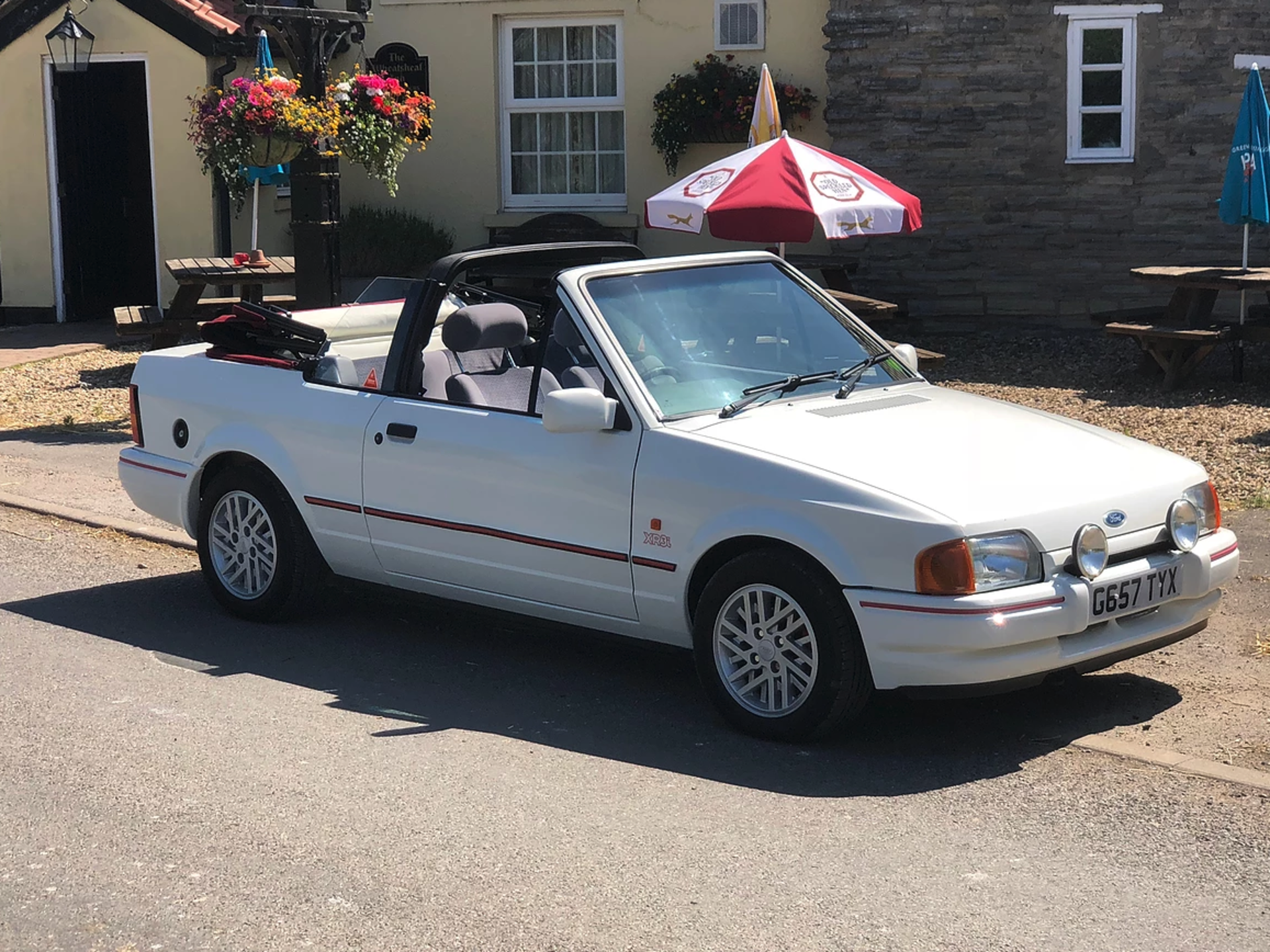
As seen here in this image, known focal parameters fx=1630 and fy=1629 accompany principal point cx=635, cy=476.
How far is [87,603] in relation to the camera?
296 inches

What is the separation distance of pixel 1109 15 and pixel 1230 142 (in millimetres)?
1686

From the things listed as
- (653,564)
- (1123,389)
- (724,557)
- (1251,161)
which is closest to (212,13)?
(1123,389)

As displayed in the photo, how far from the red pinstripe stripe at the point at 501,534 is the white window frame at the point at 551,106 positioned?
11606 millimetres

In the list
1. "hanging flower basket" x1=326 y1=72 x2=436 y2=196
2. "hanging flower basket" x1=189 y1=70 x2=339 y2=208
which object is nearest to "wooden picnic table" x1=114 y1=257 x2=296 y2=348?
"hanging flower basket" x1=189 y1=70 x2=339 y2=208

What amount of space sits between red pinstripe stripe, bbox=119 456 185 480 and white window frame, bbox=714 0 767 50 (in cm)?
1067

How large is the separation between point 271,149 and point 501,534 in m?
7.42

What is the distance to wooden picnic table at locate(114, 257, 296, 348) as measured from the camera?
1374 centimetres

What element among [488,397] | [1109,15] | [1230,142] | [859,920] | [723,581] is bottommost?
[859,920]

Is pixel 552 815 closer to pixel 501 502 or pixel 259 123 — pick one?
pixel 501 502

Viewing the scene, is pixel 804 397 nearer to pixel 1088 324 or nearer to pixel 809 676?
pixel 809 676

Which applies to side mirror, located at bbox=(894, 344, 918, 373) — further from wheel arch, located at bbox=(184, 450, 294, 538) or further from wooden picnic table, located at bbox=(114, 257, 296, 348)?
wooden picnic table, located at bbox=(114, 257, 296, 348)

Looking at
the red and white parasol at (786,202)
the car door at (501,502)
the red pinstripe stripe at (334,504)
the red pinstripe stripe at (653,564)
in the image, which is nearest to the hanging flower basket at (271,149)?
the red and white parasol at (786,202)

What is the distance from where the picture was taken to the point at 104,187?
17.9 meters

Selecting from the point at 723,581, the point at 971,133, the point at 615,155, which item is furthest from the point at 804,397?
the point at 615,155
